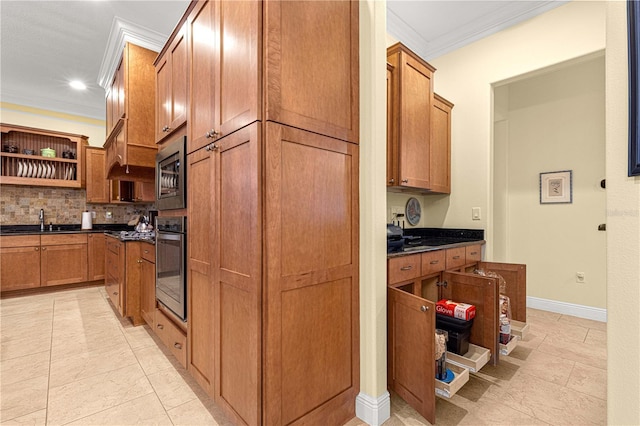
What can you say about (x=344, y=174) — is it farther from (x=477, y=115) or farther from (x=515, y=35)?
(x=515, y=35)

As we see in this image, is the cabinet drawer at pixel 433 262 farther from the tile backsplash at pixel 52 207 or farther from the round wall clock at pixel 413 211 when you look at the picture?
the tile backsplash at pixel 52 207

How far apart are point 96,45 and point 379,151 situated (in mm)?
3732

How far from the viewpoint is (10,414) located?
1.62m

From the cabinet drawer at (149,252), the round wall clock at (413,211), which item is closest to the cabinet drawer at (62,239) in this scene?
the cabinet drawer at (149,252)

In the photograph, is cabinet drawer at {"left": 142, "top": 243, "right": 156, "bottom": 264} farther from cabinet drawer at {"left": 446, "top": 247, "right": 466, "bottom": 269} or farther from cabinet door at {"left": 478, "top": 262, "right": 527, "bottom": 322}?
cabinet door at {"left": 478, "top": 262, "right": 527, "bottom": 322}

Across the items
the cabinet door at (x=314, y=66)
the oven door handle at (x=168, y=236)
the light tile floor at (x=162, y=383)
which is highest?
the cabinet door at (x=314, y=66)

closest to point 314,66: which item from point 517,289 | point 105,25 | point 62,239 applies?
point 517,289

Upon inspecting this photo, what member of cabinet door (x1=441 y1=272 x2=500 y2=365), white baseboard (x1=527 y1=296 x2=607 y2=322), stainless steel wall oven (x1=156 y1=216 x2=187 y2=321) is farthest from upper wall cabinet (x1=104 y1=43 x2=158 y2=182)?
white baseboard (x1=527 y1=296 x2=607 y2=322)

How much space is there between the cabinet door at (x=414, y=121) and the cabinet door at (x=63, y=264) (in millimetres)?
4920

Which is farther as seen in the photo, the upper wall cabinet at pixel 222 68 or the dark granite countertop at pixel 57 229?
the dark granite countertop at pixel 57 229

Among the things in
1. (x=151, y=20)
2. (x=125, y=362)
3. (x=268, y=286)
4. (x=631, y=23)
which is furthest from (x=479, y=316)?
(x=151, y=20)

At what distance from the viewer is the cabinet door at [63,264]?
4156 mm

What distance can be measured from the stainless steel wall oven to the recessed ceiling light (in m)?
3.34

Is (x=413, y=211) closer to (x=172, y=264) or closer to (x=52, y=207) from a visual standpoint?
(x=172, y=264)
